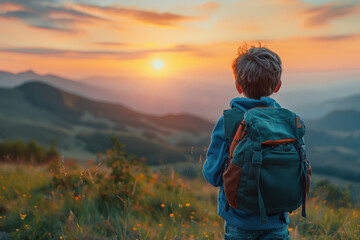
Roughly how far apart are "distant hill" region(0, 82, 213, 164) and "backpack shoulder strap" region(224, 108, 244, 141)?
77.7m

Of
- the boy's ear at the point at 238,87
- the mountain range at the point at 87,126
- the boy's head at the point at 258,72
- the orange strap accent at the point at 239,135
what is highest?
the boy's head at the point at 258,72

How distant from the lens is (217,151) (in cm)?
212

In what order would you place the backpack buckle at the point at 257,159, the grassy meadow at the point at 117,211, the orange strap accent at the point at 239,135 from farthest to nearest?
the grassy meadow at the point at 117,211
the orange strap accent at the point at 239,135
the backpack buckle at the point at 257,159

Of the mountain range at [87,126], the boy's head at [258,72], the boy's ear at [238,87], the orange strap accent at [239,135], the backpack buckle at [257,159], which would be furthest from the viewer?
the mountain range at [87,126]

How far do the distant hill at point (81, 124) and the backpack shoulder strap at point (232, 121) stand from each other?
77651 millimetres

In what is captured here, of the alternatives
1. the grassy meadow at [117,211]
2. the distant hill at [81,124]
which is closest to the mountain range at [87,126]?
the distant hill at [81,124]

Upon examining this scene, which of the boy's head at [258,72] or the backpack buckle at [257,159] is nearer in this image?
the backpack buckle at [257,159]

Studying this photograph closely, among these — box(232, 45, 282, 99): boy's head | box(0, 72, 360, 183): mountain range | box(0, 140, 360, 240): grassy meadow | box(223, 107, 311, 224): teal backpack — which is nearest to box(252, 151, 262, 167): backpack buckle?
box(223, 107, 311, 224): teal backpack

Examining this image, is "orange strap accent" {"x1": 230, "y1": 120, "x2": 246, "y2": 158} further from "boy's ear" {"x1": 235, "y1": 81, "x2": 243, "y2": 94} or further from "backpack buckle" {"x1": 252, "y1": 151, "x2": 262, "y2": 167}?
"boy's ear" {"x1": 235, "y1": 81, "x2": 243, "y2": 94}

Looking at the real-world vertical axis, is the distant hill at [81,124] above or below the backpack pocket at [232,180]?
below

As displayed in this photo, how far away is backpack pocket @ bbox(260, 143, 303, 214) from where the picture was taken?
6.18 feet

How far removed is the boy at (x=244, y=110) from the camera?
2072mm

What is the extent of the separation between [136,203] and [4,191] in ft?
6.69

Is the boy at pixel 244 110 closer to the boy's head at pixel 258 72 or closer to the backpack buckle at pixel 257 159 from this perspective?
the boy's head at pixel 258 72
